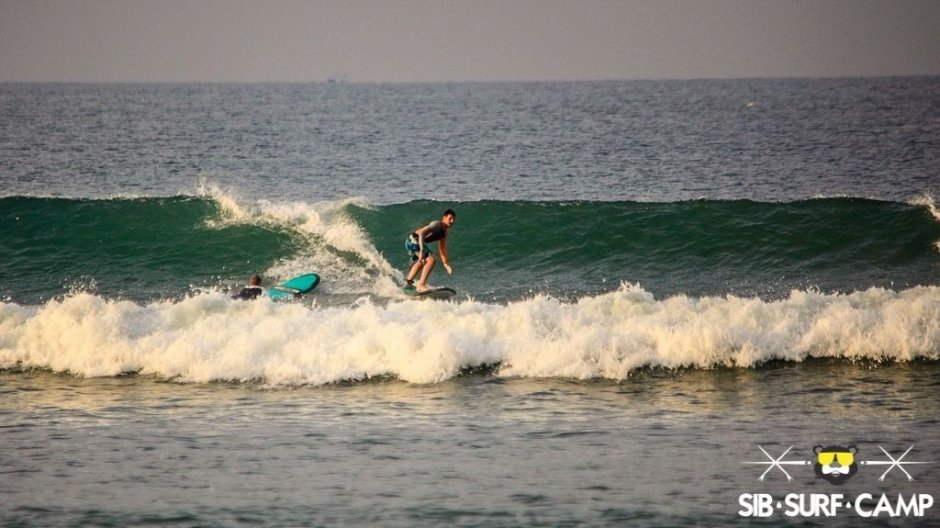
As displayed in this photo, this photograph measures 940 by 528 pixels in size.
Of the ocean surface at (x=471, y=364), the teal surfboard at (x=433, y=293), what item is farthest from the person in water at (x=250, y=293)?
the teal surfboard at (x=433, y=293)

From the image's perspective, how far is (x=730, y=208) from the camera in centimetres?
2420

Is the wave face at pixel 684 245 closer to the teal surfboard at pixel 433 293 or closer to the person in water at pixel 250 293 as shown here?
the teal surfboard at pixel 433 293

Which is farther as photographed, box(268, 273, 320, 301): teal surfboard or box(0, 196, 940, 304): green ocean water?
box(0, 196, 940, 304): green ocean water

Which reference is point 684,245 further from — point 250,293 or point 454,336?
point 250,293

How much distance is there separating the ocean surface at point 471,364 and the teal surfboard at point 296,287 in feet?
1.10

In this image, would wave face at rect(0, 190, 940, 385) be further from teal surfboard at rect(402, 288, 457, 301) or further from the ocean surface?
teal surfboard at rect(402, 288, 457, 301)

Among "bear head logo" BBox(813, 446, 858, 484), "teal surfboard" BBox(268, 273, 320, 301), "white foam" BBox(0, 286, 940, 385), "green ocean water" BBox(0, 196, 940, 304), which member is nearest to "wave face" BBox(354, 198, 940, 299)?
"green ocean water" BBox(0, 196, 940, 304)

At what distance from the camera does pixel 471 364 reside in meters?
14.2

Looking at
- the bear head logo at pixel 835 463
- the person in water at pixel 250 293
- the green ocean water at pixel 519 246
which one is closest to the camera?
the bear head logo at pixel 835 463

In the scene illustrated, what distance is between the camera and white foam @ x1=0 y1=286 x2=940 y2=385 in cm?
1400

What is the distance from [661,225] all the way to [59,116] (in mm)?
73509

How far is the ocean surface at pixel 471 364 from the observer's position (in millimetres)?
9461

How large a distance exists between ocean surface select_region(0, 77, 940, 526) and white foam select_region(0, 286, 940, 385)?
42 mm

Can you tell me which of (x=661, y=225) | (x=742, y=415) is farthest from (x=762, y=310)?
(x=661, y=225)
